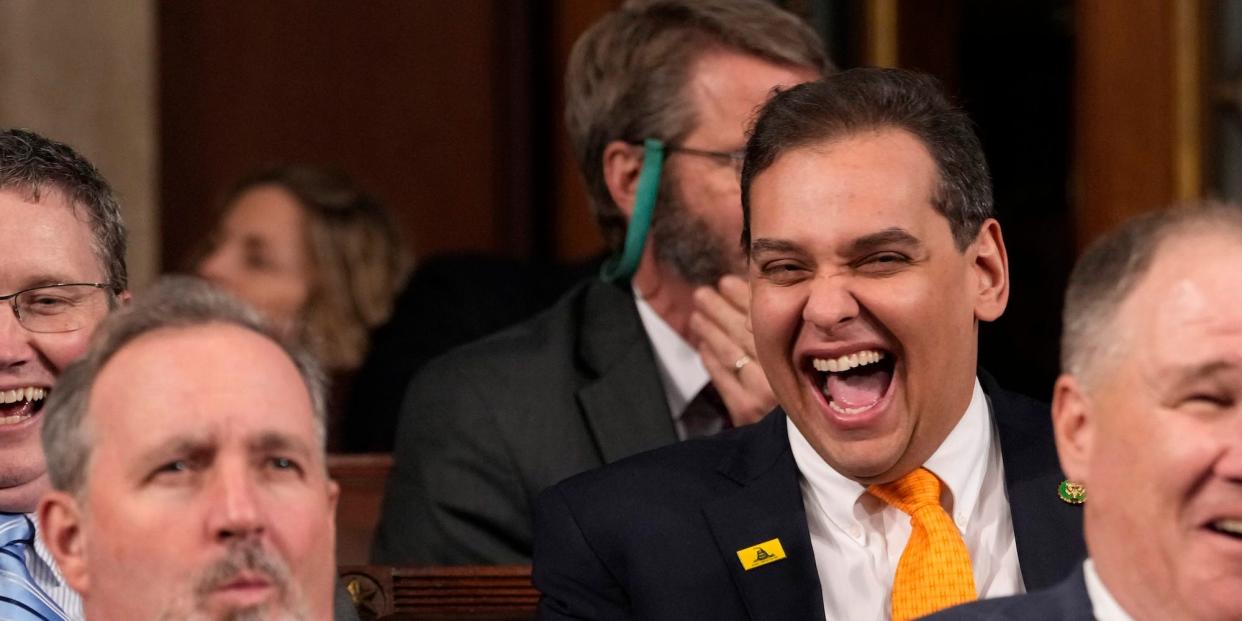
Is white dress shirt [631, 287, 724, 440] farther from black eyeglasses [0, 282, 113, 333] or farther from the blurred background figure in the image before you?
the blurred background figure

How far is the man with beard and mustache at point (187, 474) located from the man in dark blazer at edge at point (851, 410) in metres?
0.64

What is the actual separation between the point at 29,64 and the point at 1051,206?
8.34 feet

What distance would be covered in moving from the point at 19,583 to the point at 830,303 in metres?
1.09

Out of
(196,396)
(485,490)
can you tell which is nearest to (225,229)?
(485,490)

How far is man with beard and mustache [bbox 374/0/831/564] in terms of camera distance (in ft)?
11.7

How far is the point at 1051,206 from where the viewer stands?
16.8ft

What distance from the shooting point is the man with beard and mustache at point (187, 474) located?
7.09 ft

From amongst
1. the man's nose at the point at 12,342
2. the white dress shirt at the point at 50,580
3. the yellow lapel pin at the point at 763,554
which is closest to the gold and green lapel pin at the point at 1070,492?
the yellow lapel pin at the point at 763,554

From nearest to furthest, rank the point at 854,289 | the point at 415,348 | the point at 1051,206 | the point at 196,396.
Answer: the point at 196,396 < the point at 854,289 < the point at 415,348 < the point at 1051,206

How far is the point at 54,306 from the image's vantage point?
2.83 meters

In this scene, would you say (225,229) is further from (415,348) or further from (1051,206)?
(1051,206)

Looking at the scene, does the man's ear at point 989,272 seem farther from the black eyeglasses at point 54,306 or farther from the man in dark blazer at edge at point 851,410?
the black eyeglasses at point 54,306

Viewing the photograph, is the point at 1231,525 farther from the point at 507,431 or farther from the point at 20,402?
the point at 507,431

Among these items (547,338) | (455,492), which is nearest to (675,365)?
(547,338)
